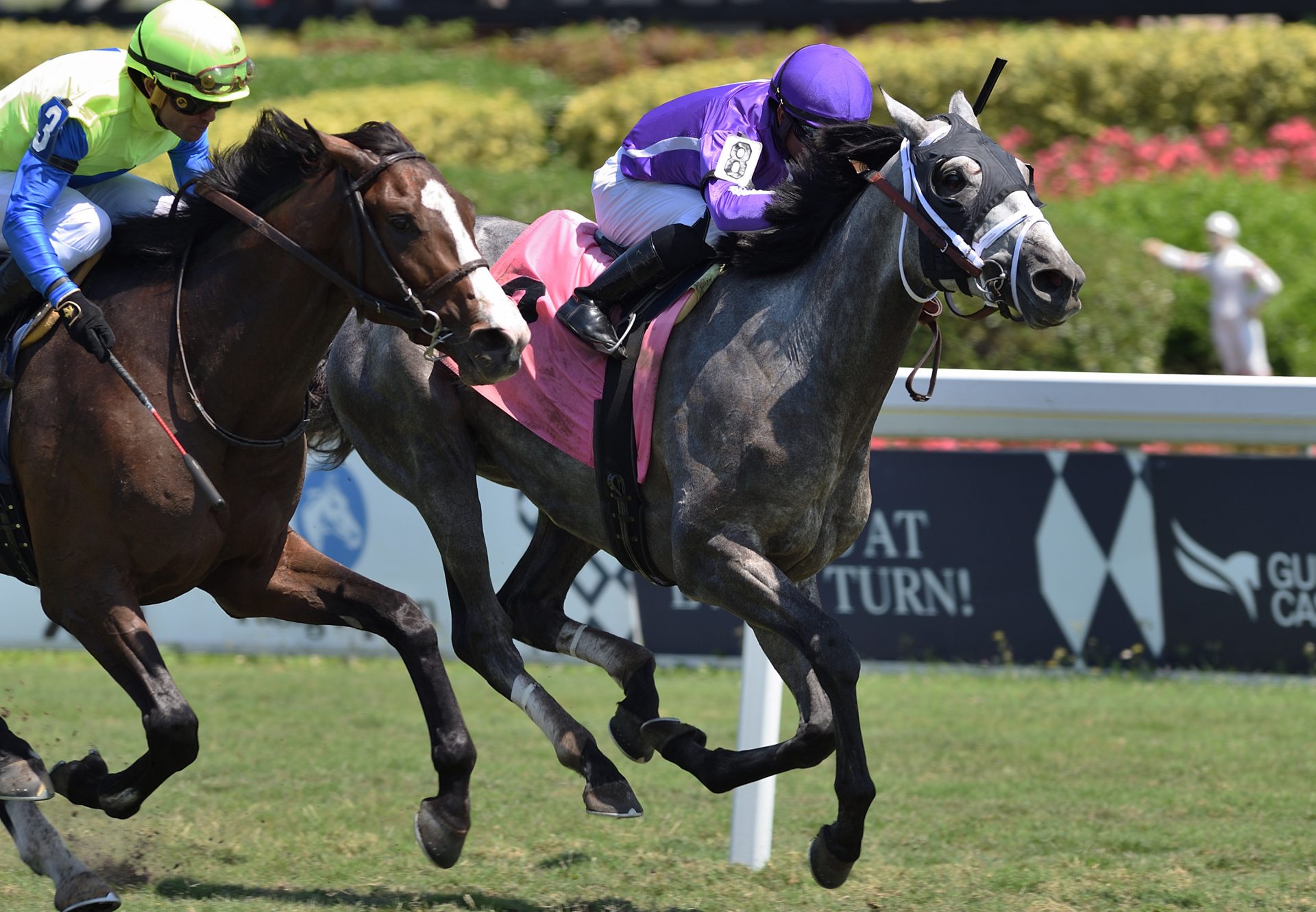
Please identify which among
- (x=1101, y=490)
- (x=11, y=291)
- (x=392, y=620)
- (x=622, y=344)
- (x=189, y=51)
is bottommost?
(x=1101, y=490)

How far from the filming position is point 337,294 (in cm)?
431

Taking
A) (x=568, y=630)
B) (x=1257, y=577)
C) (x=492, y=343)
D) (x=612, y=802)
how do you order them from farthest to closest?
(x=1257, y=577) → (x=568, y=630) → (x=612, y=802) → (x=492, y=343)

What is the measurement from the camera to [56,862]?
4.29 m

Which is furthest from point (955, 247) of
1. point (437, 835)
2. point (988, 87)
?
point (437, 835)

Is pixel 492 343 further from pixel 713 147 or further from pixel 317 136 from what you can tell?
pixel 713 147

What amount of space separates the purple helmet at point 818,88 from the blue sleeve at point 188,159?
5.44 ft

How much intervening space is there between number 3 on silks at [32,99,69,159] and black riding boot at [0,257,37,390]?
0.33m

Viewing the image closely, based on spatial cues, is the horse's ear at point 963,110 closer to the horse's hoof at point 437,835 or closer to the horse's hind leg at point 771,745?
the horse's hind leg at point 771,745

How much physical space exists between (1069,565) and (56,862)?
15.6 feet

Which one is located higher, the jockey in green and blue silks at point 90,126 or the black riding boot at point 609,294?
the jockey in green and blue silks at point 90,126

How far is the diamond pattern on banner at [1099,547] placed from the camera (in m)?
7.49

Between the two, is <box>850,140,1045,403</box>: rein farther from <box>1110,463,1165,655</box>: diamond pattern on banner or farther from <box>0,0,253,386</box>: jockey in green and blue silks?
<box>1110,463,1165,655</box>: diamond pattern on banner

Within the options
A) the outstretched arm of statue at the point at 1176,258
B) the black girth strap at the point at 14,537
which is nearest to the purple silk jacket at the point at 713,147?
the black girth strap at the point at 14,537

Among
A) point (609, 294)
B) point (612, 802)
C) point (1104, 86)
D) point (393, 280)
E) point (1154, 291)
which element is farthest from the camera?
point (1104, 86)
